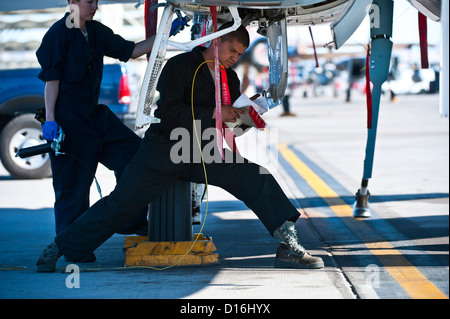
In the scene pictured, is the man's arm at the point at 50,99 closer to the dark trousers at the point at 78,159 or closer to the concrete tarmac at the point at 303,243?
the dark trousers at the point at 78,159

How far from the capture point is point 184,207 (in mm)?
5047

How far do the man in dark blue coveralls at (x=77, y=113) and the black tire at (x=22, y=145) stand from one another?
5.22 metres

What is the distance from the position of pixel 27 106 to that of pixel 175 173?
6.18m

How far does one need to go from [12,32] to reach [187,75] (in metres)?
20.4

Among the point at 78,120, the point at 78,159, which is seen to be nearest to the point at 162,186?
the point at 78,159

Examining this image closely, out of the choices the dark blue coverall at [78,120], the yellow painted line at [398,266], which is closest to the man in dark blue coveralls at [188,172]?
the dark blue coverall at [78,120]

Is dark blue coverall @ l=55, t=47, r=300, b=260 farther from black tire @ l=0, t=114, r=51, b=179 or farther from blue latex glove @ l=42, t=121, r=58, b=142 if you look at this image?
black tire @ l=0, t=114, r=51, b=179

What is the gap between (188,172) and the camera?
15.9 ft

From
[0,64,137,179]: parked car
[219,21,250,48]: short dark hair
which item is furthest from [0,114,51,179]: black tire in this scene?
[219,21,250,48]: short dark hair

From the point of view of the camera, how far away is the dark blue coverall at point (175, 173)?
469 cm

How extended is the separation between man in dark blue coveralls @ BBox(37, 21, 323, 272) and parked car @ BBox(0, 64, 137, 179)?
569 cm

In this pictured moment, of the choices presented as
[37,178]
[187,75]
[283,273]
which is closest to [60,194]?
[187,75]
